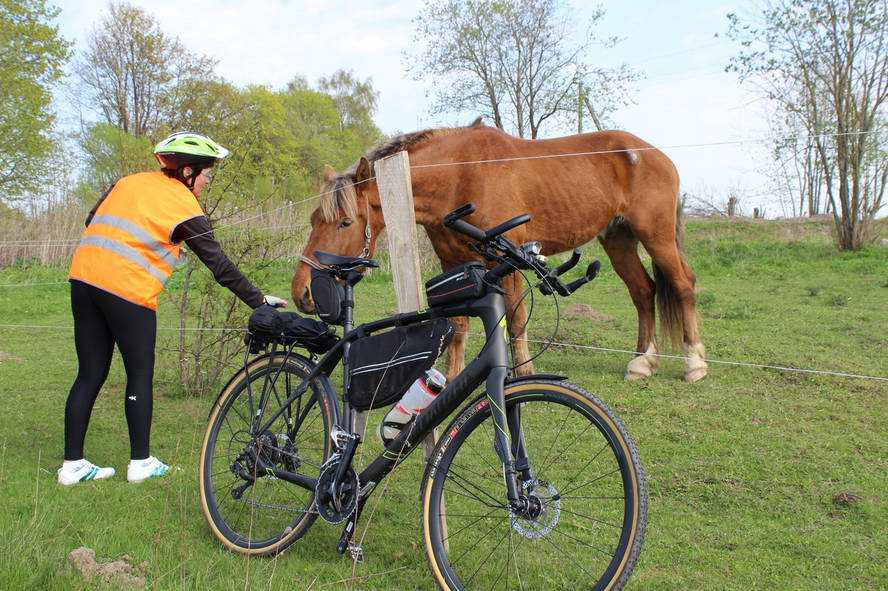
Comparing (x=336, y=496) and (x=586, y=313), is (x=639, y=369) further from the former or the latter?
(x=336, y=496)

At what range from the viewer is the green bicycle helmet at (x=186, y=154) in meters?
3.94

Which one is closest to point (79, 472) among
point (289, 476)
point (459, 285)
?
point (289, 476)

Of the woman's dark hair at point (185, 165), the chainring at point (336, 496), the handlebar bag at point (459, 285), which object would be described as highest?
the woman's dark hair at point (185, 165)

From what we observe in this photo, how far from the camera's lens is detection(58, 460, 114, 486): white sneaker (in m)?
4.12

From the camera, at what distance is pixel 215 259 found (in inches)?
152

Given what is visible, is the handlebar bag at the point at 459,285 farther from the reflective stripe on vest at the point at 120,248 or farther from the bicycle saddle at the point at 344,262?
the reflective stripe on vest at the point at 120,248

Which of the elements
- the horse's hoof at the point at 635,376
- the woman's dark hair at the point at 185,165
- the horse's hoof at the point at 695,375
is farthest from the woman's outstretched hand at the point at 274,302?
the horse's hoof at the point at 695,375

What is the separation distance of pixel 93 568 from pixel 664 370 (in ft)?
17.2

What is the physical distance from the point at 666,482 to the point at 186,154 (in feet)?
10.4

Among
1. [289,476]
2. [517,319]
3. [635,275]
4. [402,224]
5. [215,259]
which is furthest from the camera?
[635,275]

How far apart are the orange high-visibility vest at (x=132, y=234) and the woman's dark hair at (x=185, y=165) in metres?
0.08

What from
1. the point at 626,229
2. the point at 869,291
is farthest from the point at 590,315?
the point at 869,291

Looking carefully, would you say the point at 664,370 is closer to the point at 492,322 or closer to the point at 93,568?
the point at 492,322

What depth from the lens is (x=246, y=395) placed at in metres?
3.59
